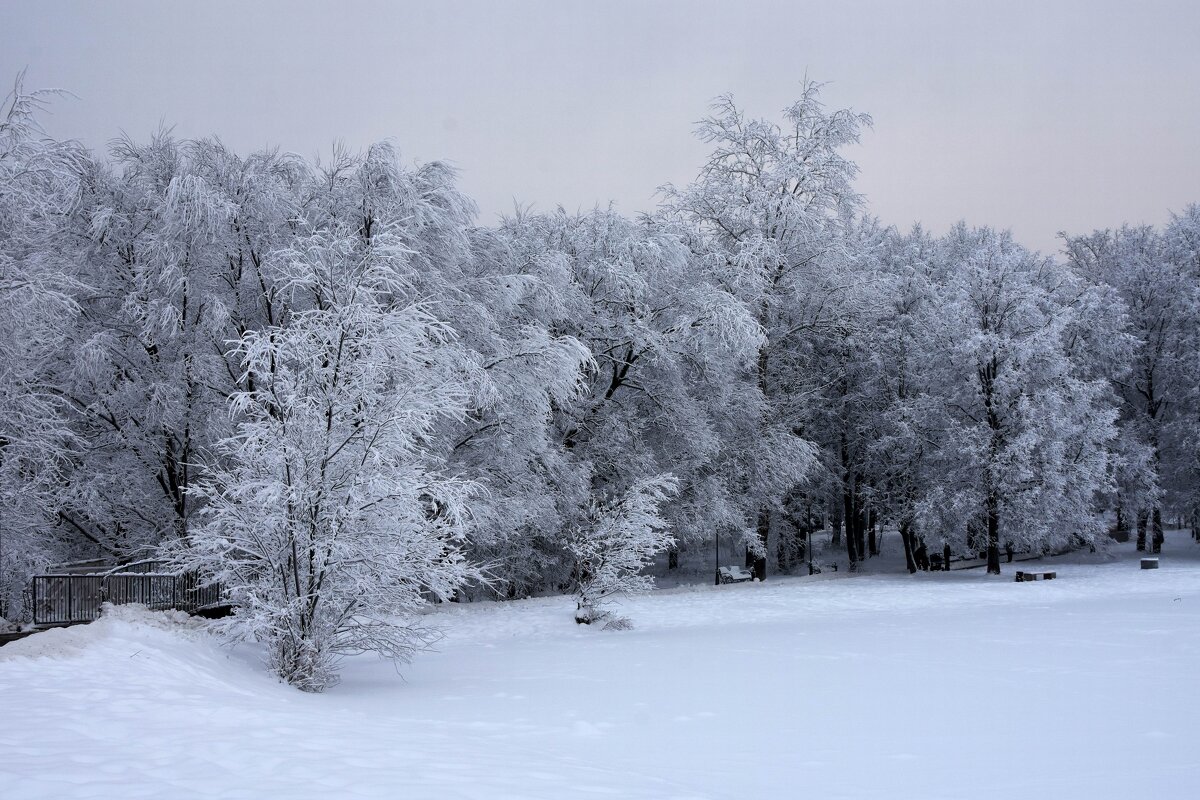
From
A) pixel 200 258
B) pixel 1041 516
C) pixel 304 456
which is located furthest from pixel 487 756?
pixel 1041 516

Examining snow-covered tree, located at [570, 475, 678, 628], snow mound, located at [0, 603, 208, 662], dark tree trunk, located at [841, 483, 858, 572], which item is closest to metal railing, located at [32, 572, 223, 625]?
snow mound, located at [0, 603, 208, 662]

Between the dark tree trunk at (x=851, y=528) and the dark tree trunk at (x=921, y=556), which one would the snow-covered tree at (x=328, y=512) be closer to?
the dark tree trunk at (x=851, y=528)

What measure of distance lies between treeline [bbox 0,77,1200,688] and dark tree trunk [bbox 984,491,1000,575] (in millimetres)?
140

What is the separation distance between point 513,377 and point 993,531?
17.6 metres

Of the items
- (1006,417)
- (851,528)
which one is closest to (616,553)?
(1006,417)

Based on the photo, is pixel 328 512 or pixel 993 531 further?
pixel 993 531

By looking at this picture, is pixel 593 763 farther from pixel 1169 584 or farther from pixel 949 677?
pixel 1169 584

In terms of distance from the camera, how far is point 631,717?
382 inches

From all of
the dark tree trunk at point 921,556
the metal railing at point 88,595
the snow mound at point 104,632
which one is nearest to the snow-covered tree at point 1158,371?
the dark tree trunk at point 921,556

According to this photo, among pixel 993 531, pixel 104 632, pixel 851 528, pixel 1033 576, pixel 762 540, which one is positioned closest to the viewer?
pixel 104 632

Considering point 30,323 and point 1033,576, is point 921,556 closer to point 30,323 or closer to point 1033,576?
point 1033,576

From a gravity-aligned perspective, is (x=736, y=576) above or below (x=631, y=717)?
below

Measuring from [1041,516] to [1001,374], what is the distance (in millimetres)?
4436

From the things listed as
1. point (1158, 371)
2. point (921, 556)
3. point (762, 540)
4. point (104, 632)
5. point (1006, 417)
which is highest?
point (1158, 371)
